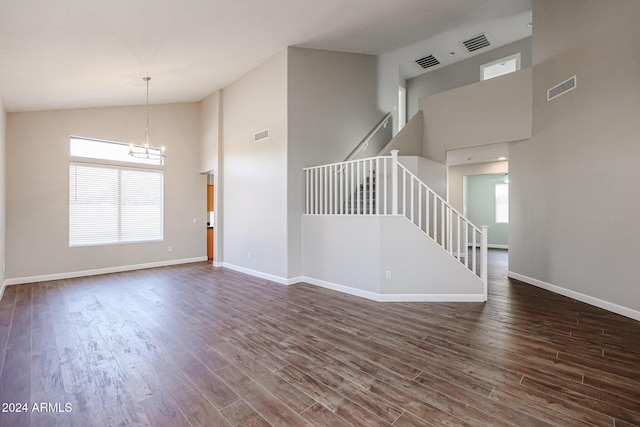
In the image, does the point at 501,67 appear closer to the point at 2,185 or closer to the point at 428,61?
the point at 428,61

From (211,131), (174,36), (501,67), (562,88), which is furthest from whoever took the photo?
(501,67)

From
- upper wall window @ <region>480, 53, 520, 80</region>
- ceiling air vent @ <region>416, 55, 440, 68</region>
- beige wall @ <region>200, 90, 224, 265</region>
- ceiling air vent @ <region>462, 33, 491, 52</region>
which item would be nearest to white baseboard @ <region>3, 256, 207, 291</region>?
beige wall @ <region>200, 90, 224, 265</region>

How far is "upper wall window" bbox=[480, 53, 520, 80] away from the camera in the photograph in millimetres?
7309

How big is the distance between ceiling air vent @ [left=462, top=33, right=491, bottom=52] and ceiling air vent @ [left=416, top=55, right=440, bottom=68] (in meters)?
0.90

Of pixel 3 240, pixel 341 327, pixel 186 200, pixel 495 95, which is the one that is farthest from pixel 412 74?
pixel 3 240

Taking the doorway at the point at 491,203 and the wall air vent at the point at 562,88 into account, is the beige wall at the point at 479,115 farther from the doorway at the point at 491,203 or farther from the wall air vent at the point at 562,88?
the doorway at the point at 491,203

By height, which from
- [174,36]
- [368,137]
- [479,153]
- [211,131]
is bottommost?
[479,153]

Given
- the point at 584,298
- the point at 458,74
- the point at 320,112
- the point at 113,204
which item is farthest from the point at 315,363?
the point at 458,74

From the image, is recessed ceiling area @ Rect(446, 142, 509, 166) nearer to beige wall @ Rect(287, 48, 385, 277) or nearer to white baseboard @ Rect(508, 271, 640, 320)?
beige wall @ Rect(287, 48, 385, 277)

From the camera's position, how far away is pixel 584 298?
162 inches

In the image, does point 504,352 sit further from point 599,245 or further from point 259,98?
point 259,98

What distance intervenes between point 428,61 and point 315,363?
8.77 metres

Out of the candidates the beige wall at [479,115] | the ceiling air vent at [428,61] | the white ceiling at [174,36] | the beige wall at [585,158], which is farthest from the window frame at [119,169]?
the beige wall at [585,158]

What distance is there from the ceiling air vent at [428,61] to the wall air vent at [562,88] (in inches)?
165
